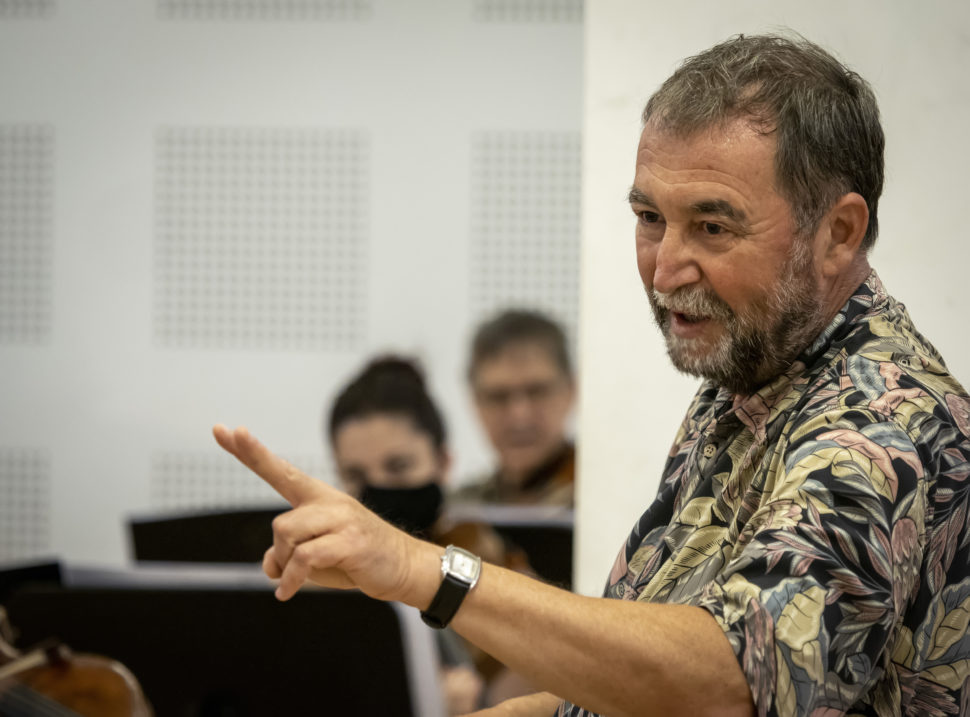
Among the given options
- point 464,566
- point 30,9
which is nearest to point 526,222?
point 30,9

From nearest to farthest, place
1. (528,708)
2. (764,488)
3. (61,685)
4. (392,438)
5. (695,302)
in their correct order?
(764,488) → (695,302) → (528,708) → (61,685) → (392,438)

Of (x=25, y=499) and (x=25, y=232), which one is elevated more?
(x=25, y=232)

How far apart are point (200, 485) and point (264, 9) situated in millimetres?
1697

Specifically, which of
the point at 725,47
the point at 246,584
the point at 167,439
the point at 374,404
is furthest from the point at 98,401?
the point at 725,47

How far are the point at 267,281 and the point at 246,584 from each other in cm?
152

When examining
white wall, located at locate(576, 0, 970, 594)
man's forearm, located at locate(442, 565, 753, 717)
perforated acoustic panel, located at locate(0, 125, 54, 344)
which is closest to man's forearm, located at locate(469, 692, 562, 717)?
man's forearm, located at locate(442, 565, 753, 717)

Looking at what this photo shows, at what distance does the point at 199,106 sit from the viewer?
3488 millimetres

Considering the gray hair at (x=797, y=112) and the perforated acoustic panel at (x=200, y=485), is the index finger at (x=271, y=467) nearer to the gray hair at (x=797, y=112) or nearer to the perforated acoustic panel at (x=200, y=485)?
the gray hair at (x=797, y=112)

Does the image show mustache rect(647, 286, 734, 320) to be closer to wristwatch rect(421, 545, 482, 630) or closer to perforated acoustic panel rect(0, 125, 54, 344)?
wristwatch rect(421, 545, 482, 630)

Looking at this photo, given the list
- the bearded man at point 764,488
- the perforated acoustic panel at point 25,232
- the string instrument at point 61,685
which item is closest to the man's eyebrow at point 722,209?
the bearded man at point 764,488

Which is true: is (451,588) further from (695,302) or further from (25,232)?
(25,232)

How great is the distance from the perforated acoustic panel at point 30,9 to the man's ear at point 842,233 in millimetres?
3257

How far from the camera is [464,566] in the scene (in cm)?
90

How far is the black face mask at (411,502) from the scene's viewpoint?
10.6 feet
